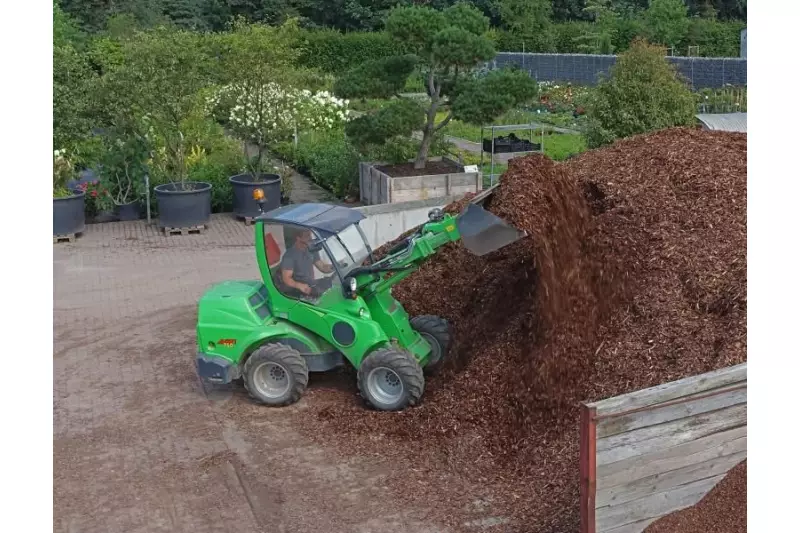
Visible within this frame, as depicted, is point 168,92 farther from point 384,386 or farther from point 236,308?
point 384,386

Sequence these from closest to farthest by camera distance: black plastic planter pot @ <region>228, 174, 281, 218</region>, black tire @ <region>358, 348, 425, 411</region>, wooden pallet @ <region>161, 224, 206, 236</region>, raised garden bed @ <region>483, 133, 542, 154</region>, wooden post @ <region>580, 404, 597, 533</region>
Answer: wooden post @ <region>580, 404, 597, 533</region>
black tire @ <region>358, 348, 425, 411</region>
wooden pallet @ <region>161, 224, 206, 236</region>
black plastic planter pot @ <region>228, 174, 281, 218</region>
raised garden bed @ <region>483, 133, 542, 154</region>

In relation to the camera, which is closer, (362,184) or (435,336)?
(435,336)

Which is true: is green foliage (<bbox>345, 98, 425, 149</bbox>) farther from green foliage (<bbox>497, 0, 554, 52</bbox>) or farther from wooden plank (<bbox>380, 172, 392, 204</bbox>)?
green foliage (<bbox>497, 0, 554, 52</bbox>)

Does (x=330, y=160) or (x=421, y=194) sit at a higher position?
(x=330, y=160)

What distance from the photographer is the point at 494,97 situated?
1688cm

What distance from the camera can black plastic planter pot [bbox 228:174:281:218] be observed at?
1758cm

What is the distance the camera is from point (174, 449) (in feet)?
28.9

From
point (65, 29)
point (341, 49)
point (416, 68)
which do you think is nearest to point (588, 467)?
point (416, 68)

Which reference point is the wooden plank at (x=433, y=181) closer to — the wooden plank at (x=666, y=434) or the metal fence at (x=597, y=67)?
the wooden plank at (x=666, y=434)

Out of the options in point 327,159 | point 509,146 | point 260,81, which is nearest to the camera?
point 260,81

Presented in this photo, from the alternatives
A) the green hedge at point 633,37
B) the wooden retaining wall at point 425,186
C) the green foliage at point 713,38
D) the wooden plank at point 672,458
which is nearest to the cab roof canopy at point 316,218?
the wooden plank at point 672,458

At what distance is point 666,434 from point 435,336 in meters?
3.71

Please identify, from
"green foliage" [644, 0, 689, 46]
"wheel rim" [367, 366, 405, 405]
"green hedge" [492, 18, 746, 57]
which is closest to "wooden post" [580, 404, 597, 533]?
"wheel rim" [367, 366, 405, 405]

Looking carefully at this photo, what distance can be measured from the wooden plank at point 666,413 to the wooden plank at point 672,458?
189 millimetres
